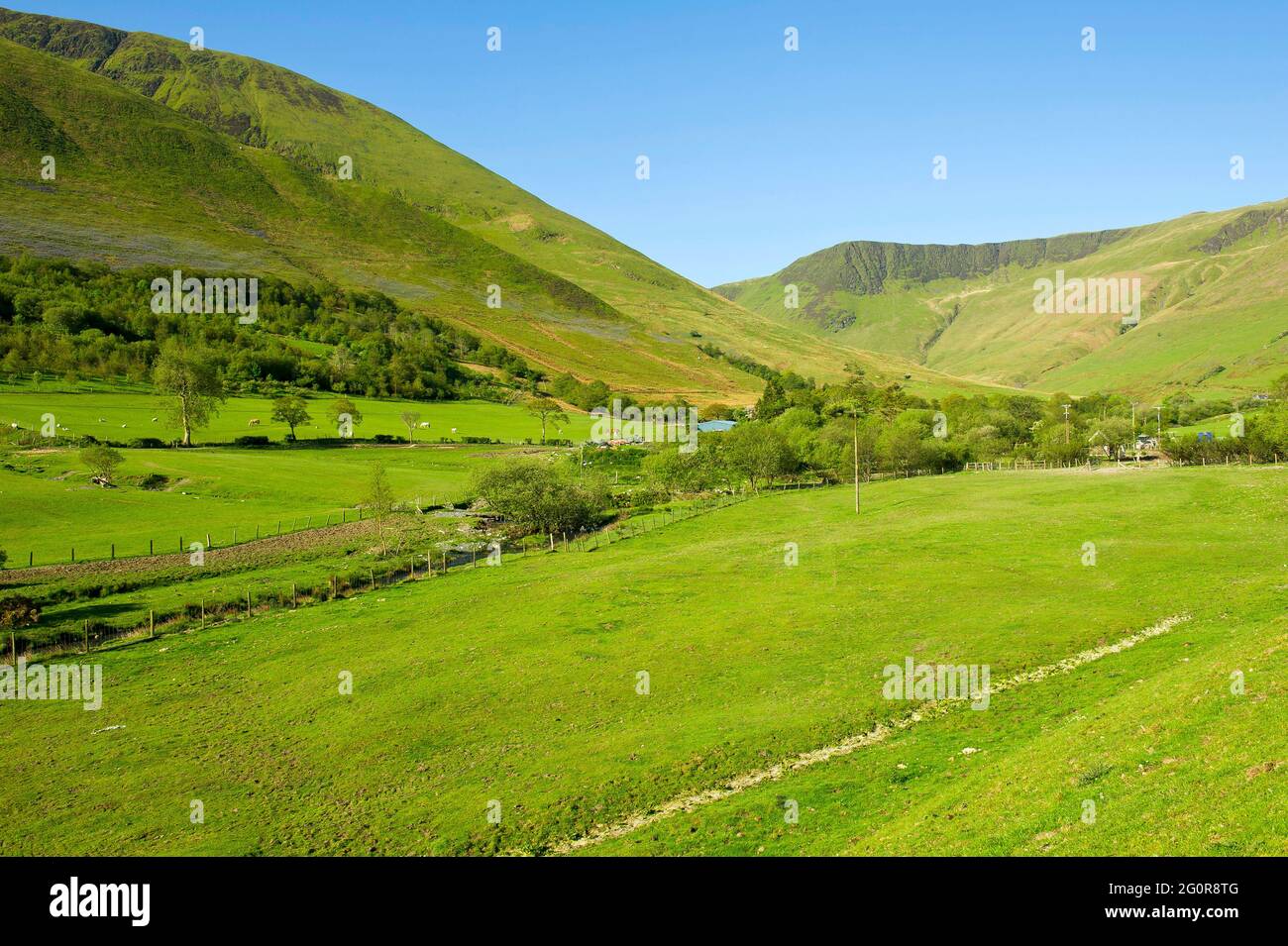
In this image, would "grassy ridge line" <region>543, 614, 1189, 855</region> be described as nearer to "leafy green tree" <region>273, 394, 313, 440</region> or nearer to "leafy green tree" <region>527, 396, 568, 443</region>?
"leafy green tree" <region>273, 394, 313, 440</region>

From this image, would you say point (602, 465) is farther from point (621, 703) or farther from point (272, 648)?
point (621, 703)

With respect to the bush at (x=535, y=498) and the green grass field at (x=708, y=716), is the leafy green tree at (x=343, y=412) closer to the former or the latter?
the bush at (x=535, y=498)

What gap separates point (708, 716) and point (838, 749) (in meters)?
5.24

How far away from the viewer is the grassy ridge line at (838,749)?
65.2ft

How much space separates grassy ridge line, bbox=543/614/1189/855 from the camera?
1988 cm

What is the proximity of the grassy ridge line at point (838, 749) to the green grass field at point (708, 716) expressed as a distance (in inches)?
16.7

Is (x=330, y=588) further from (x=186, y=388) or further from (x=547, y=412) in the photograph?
(x=547, y=412)

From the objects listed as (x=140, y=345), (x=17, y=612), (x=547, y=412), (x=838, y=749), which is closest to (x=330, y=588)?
(x=17, y=612)

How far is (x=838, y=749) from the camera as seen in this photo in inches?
937

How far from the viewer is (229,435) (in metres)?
118

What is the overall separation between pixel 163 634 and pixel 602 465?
3630 inches

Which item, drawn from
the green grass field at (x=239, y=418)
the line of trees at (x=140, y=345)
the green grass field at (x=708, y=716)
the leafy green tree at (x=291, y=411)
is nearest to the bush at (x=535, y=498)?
the green grass field at (x=708, y=716)
